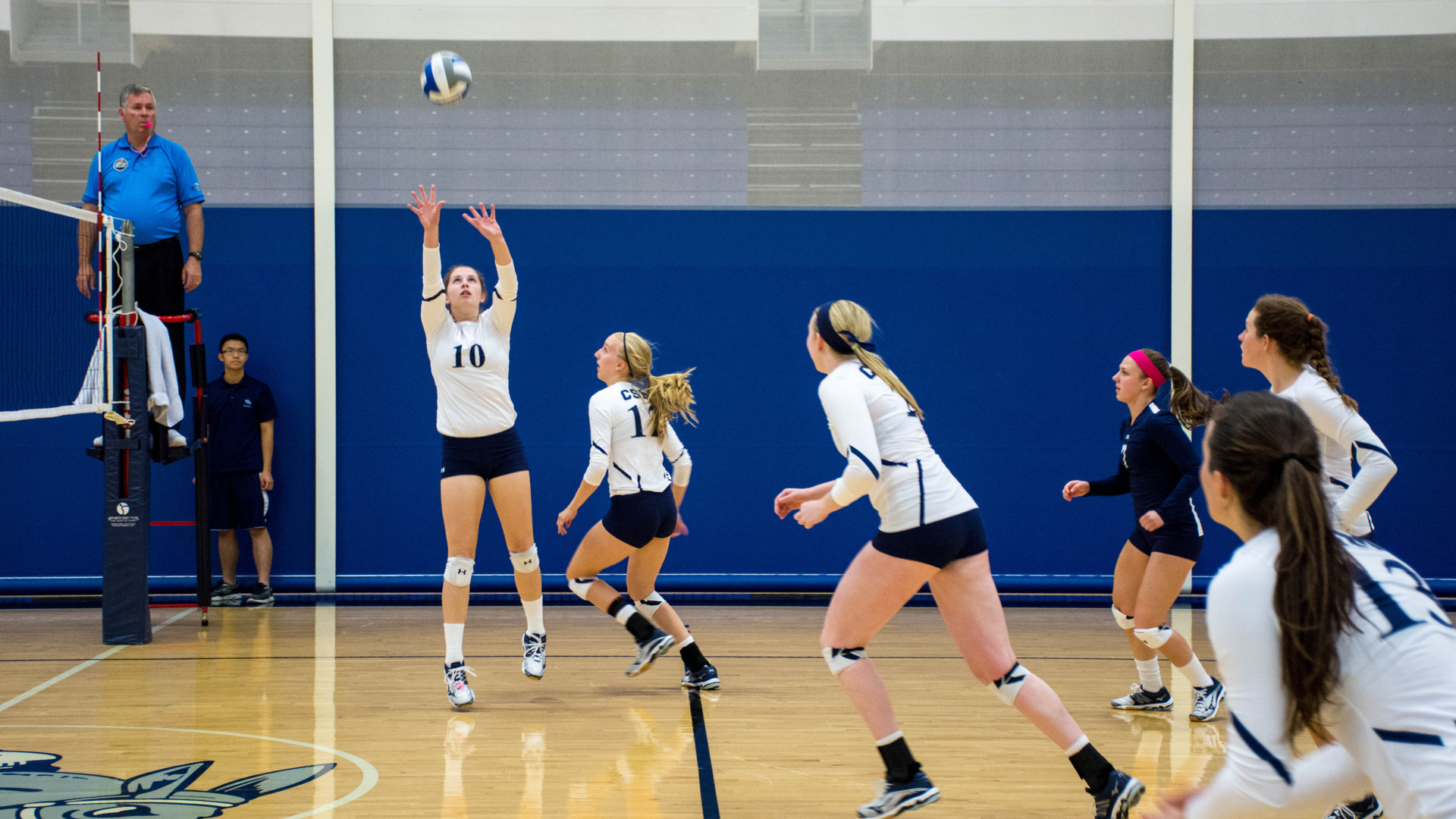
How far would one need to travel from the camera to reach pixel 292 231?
8258mm

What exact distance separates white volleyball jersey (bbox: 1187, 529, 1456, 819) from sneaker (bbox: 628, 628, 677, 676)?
3743mm

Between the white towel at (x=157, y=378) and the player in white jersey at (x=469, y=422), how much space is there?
273 centimetres

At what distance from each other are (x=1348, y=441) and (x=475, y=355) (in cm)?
356

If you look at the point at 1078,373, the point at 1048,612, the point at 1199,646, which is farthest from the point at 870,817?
the point at 1078,373

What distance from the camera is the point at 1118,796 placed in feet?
10.8

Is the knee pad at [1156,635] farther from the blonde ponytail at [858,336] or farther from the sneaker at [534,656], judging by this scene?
the sneaker at [534,656]

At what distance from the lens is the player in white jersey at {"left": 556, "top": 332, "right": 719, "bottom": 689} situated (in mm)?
5352

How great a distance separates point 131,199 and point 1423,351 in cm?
920

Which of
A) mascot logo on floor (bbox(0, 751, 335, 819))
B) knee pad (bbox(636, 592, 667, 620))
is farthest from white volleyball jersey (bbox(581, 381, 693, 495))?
mascot logo on floor (bbox(0, 751, 335, 819))

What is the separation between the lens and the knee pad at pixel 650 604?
5.49 meters

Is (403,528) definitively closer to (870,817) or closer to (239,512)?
(239,512)

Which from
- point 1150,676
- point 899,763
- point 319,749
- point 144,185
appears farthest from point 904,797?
point 144,185

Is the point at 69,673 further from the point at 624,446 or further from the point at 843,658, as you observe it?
the point at 843,658

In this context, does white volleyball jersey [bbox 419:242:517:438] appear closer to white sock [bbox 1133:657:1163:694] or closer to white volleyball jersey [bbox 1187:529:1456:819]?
white sock [bbox 1133:657:1163:694]
